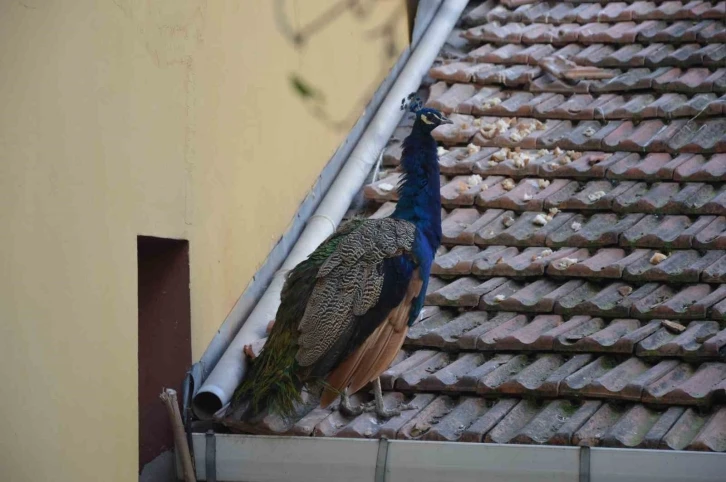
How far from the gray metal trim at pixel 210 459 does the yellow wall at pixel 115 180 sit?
319 millimetres

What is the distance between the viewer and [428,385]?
4691mm

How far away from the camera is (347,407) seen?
185 inches

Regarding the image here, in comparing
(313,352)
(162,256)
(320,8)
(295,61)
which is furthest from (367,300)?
(320,8)

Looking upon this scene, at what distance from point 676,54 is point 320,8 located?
1918 millimetres

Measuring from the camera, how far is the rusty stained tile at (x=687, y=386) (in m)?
4.24

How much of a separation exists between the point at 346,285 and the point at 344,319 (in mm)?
145

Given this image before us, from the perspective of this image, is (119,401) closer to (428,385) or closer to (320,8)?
(428,385)

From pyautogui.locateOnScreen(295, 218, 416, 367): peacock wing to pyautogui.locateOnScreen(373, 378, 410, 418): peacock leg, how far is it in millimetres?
256

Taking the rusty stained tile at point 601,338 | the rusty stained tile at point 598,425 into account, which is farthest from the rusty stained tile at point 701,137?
the rusty stained tile at point 598,425

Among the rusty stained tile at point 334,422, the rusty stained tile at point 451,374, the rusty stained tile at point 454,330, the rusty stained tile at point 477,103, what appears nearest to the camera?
the rusty stained tile at point 334,422

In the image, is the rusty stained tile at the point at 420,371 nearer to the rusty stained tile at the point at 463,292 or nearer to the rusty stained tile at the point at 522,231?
the rusty stained tile at the point at 463,292

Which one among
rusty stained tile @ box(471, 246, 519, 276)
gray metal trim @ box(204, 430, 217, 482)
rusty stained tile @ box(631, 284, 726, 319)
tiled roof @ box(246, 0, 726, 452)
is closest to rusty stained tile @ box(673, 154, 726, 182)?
tiled roof @ box(246, 0, 726, 452)

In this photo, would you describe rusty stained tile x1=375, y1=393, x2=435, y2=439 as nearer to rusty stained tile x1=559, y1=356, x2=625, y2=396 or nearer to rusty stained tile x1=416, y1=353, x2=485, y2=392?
rusty stained tile x1=416, y1=353, x2=485, y2=392

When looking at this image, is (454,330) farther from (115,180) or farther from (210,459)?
(115,180)
